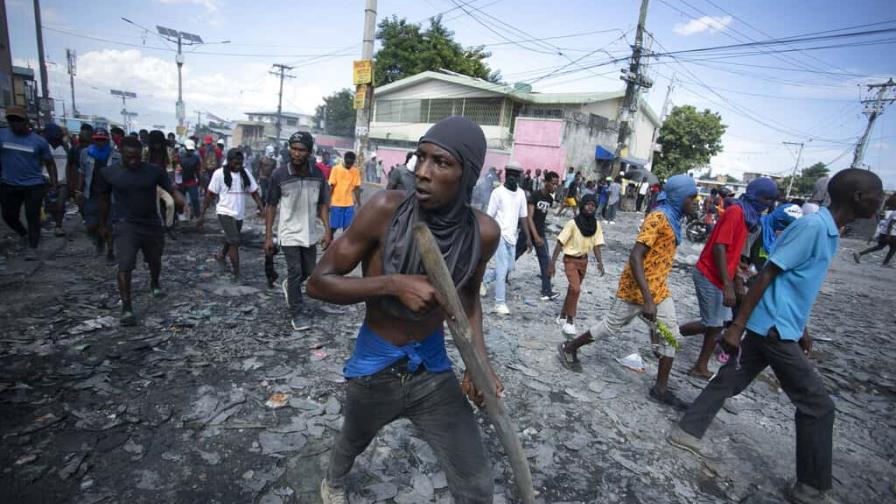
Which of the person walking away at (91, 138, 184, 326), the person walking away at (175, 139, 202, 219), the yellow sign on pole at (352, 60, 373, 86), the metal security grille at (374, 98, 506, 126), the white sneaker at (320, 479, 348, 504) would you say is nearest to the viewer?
the white sneaker at (320, 479, 348, 504)

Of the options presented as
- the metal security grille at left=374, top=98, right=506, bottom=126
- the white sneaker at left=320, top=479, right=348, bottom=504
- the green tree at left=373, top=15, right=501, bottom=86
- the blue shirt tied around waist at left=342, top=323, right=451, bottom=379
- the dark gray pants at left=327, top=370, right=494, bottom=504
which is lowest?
the white sneaker at left=320, top=479, right=348, bottom=504

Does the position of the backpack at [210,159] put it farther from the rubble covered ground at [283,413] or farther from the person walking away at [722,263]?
the person walking away at [722,263]

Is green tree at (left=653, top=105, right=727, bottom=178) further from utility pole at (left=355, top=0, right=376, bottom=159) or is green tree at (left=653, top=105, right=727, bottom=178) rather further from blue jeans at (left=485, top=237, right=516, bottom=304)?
blue jeans at (left=485, top=237, right=516, bottom=304)

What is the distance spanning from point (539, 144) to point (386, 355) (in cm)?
2151

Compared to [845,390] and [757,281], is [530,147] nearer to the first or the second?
[845,390]

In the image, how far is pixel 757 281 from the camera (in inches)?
107

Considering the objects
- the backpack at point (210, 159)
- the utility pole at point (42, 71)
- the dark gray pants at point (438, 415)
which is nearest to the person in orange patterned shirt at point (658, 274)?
the dark gray pants at point (438, 415)

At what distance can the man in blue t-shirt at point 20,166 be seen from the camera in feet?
19.0

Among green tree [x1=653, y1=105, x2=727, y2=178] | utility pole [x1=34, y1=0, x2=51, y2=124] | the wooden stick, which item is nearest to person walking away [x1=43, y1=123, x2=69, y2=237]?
the wooden stick

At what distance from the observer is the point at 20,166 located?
589cm

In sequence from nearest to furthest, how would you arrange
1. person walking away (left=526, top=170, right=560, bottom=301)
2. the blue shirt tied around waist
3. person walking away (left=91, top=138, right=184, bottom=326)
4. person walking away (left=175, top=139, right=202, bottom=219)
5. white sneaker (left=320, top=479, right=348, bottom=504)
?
the blue shirt tied around waist
white sneaker (left=320, top=479, right=348, bottom=504)
person walking away (left=91, top=138, right=184, bottom=326)
person walking away (left=526, top=170, right=560, bottom=301)
person walking away (left=175, top=139, right=202, bottom=219)

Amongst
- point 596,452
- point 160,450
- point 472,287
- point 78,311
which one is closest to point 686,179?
point 596,452

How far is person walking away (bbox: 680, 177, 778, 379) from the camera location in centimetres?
376

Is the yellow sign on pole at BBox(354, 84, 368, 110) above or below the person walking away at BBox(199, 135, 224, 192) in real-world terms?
above
